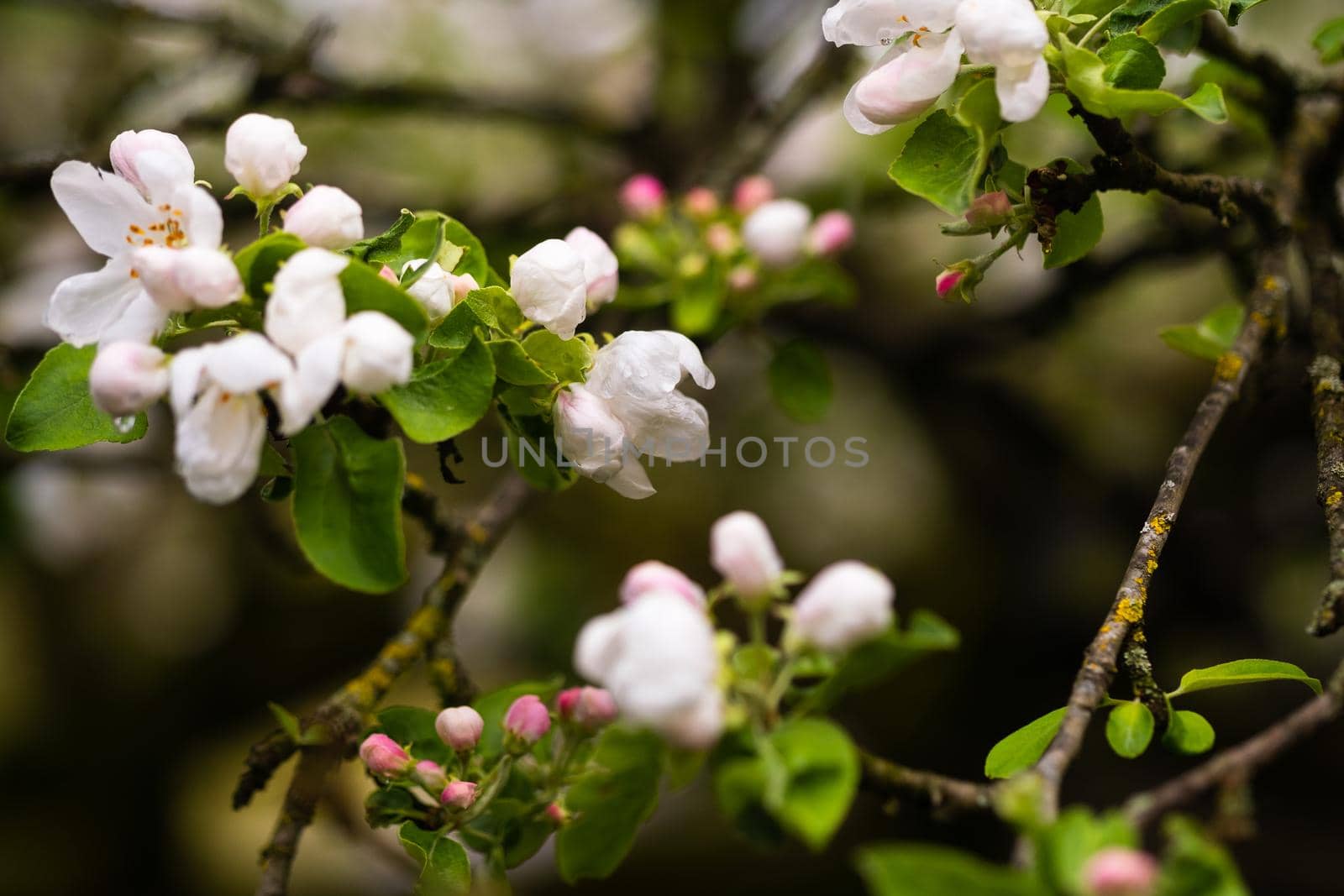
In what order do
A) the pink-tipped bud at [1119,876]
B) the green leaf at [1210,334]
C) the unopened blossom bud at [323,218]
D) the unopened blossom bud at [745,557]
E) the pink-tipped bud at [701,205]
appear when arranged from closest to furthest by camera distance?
the pink-tipped bud at [1119,876] → the unopened blossom bud at [745,557] → the unopened blossom bud at [323,218] → the green leaf at [1210,334] → the pink-tipped bud at [701,205]

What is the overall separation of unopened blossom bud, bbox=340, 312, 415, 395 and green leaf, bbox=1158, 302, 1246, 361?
72 cm

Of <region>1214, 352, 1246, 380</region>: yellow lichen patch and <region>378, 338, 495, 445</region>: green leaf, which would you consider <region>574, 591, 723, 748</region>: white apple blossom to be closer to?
<region>378, 338, 495, 445</region>: green leaf

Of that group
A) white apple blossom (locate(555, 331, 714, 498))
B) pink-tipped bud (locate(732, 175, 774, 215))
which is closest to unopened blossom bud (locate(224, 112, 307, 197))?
white apple blossom (locate(555, 331, 714, 498))

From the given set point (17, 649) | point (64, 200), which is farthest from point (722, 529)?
point (17, 649)

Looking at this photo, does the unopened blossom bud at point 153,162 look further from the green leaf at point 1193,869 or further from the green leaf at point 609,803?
the green leaf at point 1193,869

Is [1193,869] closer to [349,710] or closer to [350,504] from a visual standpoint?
[350,504]

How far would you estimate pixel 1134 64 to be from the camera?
0.69 metres

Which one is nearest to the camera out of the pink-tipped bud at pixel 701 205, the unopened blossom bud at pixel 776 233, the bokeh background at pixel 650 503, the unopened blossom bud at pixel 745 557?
the unopened blossom bud at pixel 745 557

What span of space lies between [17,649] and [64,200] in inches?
76.8

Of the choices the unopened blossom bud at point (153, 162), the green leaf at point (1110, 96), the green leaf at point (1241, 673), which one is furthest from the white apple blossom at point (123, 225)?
the green leaf at point (1241, 673)

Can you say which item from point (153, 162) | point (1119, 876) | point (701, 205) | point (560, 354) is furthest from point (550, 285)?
point (701, 205)

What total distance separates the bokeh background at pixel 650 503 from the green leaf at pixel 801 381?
0.43m

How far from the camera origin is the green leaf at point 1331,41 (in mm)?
1016

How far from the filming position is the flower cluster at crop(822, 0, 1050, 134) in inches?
25.3
